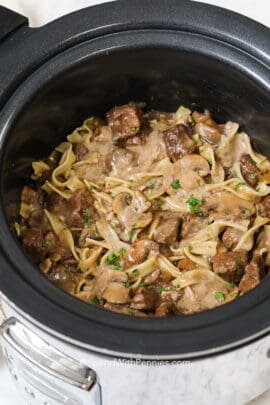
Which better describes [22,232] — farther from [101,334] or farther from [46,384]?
[101,334]

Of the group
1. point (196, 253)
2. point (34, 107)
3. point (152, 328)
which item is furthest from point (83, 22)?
point (152, 328)

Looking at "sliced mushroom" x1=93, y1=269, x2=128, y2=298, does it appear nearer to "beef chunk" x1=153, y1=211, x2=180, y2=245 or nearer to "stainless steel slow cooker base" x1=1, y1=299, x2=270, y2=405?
"beef chunk" x1=153, y1=211, x2=180, y2=245

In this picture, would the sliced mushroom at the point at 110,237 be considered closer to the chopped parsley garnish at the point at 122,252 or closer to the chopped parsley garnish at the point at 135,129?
the chopped parsley garnish at the point at 122,252

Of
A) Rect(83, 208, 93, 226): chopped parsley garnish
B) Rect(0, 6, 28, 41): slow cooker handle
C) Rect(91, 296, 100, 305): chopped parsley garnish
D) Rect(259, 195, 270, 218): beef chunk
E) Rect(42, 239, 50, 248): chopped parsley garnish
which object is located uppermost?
Rect(0, 6, 28, 41): slow cooker handle

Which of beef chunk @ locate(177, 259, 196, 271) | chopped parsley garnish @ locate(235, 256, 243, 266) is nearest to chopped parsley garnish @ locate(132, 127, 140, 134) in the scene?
beef chunk @ locate(177, 259, 196, 271)

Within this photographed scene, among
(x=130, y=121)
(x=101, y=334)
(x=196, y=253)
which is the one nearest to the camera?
(x=101, y=334)
